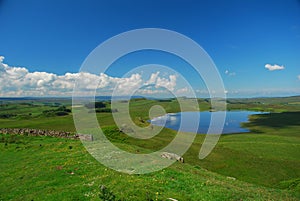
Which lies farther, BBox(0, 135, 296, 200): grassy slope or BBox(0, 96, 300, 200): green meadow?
BBox(0, 96, 300, 200): green meadow

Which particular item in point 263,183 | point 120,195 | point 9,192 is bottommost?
point 263,183

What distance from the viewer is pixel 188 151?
43.7 meters

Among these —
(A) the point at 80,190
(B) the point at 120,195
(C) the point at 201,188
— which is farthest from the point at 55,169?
(C) the point at 201,188

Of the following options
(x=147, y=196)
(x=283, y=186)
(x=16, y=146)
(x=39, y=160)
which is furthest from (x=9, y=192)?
(x=283, y=186)

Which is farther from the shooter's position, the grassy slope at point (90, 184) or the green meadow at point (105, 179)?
the green meadow at point (105, 179)

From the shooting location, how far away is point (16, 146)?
30.2m

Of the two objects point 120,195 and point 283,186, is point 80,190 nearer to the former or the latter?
point 120,195

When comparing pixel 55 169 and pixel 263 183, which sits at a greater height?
pixel 55 169

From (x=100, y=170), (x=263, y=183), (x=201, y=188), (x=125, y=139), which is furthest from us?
(x=125, y=139)

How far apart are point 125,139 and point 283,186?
3202cm

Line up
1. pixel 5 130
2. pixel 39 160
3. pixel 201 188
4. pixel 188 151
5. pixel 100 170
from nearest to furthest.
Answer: pixel 201 188 → pixel 100 170 → pixel 39 160 → pixel 5 130 → pixel 188 151

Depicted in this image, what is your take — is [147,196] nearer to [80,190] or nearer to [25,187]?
[80,190]

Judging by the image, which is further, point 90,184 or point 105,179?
point 105,179

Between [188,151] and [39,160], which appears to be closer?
[39,160]
